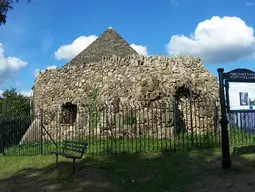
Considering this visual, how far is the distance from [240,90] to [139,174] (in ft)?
10.9

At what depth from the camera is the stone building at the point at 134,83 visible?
39.1 ft

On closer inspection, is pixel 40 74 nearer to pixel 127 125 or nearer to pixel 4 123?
pixel 4 123

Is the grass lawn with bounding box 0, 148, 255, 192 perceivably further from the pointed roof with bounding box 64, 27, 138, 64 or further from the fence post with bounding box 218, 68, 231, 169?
the pointed roof with bounding box 64, 27, 138, 64

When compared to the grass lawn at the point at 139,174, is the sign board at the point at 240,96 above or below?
above

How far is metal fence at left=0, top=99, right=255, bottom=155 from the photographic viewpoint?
30.7ft

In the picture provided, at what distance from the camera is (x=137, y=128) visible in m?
11.2

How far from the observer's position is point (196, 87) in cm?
1221

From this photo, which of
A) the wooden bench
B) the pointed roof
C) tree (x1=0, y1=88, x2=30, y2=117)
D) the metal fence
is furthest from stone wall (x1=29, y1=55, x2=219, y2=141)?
tree (x1=0, y1=88, x2=30, y2=117)

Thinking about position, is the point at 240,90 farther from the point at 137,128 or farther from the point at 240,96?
the point at 137,128

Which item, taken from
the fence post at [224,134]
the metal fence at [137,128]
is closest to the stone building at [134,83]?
the metal fence at [137,128]

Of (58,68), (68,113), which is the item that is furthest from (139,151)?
(58,68)

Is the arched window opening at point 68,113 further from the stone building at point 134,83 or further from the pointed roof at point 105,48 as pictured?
the pointed roof at point 105,48

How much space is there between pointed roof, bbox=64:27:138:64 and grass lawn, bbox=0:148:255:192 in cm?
732

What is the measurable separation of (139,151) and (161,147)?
741 millimetres
